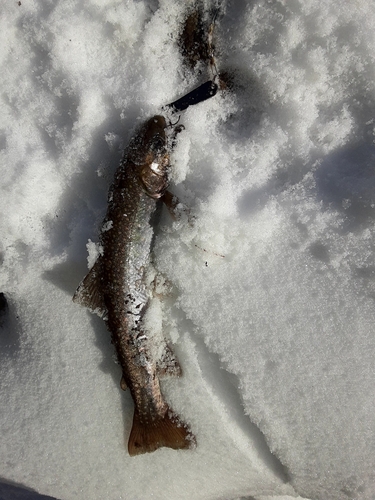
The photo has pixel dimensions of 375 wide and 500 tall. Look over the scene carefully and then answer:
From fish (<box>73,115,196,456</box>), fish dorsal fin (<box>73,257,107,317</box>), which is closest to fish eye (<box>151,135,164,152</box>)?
fish (<box>73,115,196,456</box>)

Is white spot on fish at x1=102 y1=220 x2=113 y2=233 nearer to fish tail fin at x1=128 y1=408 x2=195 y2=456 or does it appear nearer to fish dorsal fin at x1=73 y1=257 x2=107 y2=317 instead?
fish dorsal fin at x1=73 y1=257 x2=107 y2=317

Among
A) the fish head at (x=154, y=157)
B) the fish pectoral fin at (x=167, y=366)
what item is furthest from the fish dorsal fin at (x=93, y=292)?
the fish head at (x=154, y=157)

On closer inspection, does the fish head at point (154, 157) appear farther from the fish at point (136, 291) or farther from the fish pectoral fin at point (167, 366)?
the fish pectoral fin at point (167, 366)

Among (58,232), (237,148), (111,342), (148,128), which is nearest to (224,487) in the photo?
(111,342)

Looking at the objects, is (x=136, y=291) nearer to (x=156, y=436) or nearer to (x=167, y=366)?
(x=167, y=366)

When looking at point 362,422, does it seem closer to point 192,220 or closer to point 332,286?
point 332,286

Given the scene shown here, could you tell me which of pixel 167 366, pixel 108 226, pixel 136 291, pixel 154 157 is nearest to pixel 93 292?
pixel 136 291
